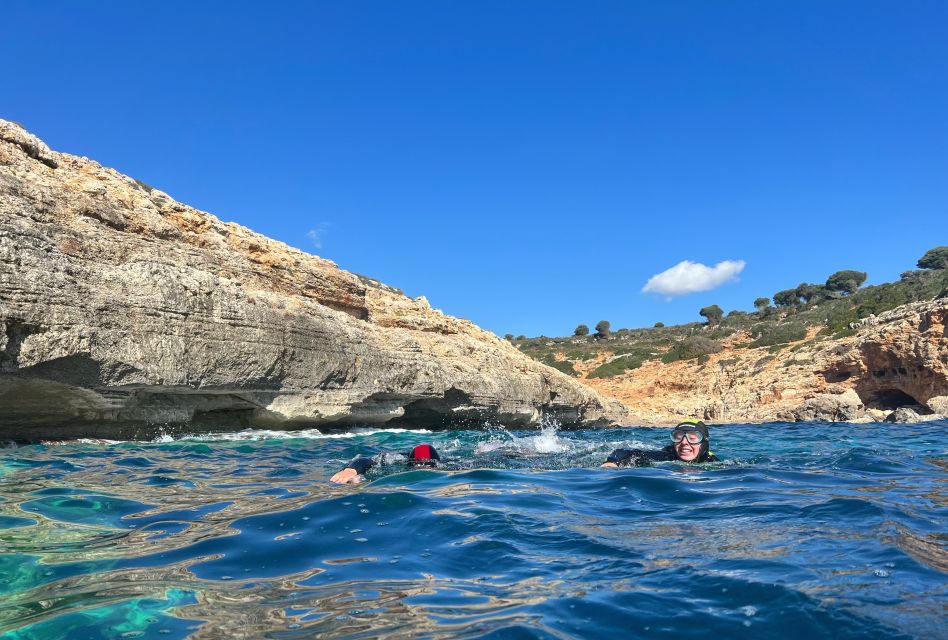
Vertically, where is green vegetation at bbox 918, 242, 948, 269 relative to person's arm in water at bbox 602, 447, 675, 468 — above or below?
above


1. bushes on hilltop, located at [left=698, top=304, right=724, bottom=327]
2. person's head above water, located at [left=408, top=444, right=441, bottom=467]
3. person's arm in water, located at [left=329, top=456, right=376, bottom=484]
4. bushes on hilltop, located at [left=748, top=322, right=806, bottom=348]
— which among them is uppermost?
bushes on hilltop, located at [left=698, top=304, right=724, bottom=327]

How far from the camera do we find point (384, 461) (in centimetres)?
720

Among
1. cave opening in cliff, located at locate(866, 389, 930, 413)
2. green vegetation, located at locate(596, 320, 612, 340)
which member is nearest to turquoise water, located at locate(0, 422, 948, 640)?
cave opening in cliff, located at locate(866, 389, 930, 413)

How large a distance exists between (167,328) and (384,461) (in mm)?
5098

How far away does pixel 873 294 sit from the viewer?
40625 millimetres

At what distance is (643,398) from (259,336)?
25.5 m

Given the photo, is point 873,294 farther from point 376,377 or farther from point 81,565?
point 81,565

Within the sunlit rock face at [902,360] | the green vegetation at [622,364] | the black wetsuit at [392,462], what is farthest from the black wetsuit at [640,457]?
the green vegetation at [622,364]

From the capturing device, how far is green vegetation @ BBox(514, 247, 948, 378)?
3403 cm

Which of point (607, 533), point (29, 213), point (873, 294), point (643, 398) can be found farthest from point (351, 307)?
point (873, 294)

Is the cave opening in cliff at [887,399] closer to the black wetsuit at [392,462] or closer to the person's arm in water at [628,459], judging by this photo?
the person's arm in water at [628,459]

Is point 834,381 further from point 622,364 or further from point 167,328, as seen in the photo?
point 167,328

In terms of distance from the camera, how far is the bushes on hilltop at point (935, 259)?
51.1 m

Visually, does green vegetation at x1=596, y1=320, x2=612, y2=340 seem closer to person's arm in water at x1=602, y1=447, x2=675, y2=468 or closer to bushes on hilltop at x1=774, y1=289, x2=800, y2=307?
bushes on hilltop at x1=774, y1=289, x2=800, y2=307
